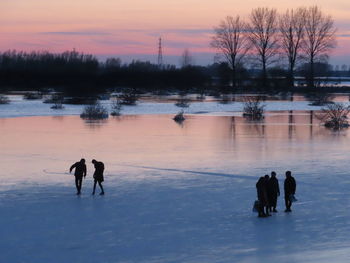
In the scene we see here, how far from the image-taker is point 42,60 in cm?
11056

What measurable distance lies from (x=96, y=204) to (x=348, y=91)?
7065cm

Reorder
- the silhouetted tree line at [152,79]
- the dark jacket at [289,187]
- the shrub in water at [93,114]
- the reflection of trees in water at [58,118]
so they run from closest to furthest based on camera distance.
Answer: the dark jacket at [289,187] < the reflection of trees in water at [58,118] < the shrub in water at [93,114] < the silhouetted tree line at [152,79]

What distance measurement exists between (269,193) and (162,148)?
1078 cm

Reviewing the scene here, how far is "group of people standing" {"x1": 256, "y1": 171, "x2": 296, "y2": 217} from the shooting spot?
11.8m

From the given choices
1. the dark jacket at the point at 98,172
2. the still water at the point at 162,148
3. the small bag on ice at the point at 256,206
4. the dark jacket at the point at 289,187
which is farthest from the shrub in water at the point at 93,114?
the small bag on ice at the point at 256,206

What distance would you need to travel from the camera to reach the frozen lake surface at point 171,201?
986 centimetres

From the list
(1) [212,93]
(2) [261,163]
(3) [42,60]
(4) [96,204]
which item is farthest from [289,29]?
(4) [96,204]

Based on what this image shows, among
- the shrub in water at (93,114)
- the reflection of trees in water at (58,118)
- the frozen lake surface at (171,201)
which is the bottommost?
the frozen lake surface at (171,201)

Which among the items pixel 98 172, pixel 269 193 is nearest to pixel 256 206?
pixel 269 193

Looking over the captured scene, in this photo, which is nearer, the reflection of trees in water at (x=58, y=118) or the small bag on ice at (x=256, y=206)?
the small bag on ice at (x=256, y=206)

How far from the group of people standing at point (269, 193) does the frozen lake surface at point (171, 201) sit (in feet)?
0.88

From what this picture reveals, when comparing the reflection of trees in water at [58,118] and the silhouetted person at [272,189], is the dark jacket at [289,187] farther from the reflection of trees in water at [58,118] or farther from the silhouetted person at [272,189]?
the reflection of trees in water at [58,118]

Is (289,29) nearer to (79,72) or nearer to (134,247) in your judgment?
(79,72)

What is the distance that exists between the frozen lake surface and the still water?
1.6 inches
